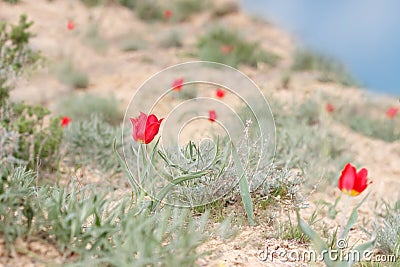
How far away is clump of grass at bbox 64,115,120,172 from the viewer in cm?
441

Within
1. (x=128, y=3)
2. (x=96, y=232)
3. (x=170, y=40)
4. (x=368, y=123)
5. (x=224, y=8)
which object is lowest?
(x=96, y=232)

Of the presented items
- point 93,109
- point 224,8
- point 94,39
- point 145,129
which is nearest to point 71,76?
point 93,109

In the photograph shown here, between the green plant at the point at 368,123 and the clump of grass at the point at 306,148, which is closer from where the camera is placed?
the clump of grass at the point at 306,148

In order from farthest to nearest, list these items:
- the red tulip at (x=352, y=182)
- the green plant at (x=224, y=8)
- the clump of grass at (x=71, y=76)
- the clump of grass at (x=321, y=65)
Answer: the green plant at (x=224, y=8), the clump of grass at (x=321, y=65), the clump of grass at (x=71, y=76), the red tulip at (x=352, y=182)

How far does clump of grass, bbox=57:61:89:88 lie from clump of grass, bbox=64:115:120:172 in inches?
123

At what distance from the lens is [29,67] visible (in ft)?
16.2

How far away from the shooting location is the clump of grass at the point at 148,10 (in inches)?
508

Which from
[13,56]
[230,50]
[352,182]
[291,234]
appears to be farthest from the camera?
[230,50]

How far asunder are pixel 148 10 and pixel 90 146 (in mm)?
8917

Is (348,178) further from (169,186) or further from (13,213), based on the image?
(13,213)

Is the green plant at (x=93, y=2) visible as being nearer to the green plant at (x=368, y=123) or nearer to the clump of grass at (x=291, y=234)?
the green plant at (x=368, y=123)

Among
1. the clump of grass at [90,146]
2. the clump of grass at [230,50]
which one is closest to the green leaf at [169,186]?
the clump of grass at [90,146]

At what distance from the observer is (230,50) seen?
898cm

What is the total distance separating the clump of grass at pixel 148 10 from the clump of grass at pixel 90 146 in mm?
8561
